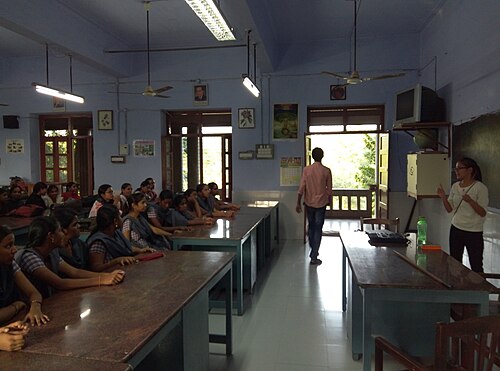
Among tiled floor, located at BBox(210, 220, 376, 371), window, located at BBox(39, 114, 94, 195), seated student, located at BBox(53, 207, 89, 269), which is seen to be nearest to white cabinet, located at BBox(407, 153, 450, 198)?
tiled floor, located at BBox(210, 220, 376, 371)

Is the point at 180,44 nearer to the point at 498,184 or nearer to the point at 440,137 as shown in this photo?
the point at 440,137

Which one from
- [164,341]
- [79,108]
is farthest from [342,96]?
[164,341]

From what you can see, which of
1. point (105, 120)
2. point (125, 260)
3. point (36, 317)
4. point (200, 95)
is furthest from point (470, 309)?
point (105, 120)

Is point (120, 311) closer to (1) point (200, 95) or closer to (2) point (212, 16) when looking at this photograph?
(2) point (212, 16)

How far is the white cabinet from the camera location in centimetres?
560

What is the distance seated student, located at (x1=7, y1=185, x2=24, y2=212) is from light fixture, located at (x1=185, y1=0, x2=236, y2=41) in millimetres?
4062

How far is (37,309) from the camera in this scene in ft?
5.43

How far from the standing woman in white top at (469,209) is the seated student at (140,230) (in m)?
2.76

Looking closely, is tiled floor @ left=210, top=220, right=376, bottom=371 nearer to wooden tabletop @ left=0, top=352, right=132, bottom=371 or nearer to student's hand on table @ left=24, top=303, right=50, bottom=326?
student's hand on table @ left=24, top=303, right=50, bottom=326

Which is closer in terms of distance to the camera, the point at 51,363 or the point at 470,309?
the point at 51,363

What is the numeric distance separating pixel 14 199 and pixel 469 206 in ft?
20.3

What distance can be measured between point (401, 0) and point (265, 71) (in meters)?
2.66

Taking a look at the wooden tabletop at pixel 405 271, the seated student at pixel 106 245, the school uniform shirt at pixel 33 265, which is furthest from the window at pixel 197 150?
the school uniform shirt at pixel 33 265

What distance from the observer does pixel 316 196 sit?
18.2 ft
